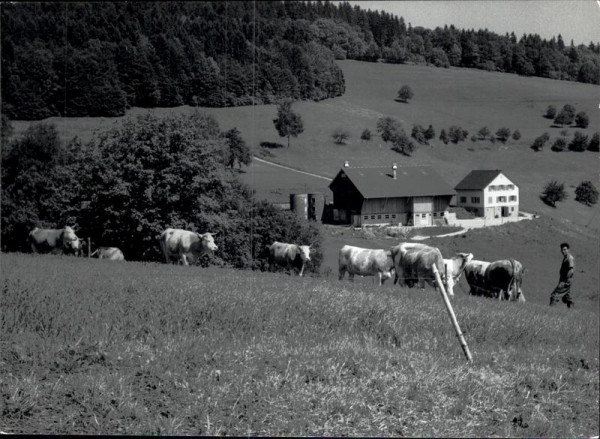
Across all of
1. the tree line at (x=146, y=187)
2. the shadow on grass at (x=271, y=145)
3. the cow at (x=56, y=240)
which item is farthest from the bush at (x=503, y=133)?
the cow at (x=56, y=240)

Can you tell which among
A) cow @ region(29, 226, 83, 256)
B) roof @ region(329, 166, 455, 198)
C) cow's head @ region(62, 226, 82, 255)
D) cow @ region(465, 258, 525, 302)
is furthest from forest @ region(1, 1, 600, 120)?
cow's head @ region(62, 226, 82, 255)

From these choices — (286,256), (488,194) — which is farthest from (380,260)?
(488,194)

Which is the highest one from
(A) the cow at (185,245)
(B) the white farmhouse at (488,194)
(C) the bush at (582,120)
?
(C) the bush at (582,120)

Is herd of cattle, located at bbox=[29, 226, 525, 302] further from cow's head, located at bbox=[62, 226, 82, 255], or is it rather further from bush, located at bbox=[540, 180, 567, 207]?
bush, located at bbox=[540, 180, 567, 207]

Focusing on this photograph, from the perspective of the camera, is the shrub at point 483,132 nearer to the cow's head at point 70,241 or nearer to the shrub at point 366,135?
the shrub at point 366,135

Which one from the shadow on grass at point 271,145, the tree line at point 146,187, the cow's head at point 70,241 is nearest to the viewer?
the shadow on grass at point 271,145

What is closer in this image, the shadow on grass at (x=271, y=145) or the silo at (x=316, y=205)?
the silo at (x=316, y=205)

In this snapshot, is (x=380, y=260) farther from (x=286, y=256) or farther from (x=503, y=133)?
(x=503, y=133)
